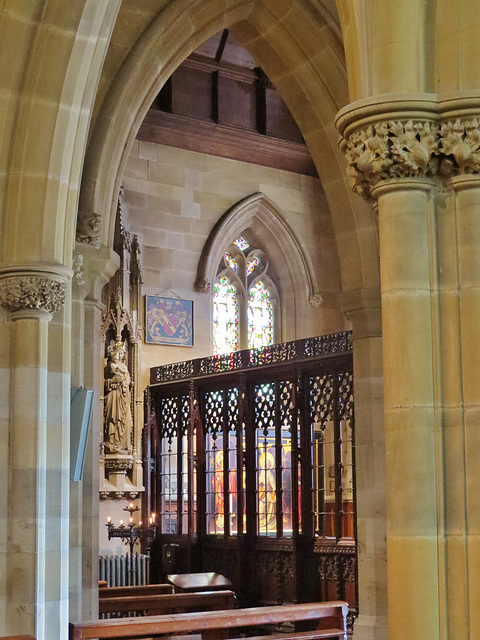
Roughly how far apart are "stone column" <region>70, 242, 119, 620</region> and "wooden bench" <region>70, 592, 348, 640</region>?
1534mm

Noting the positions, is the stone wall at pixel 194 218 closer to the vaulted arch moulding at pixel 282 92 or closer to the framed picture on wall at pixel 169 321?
the framed picture on wall at pixel 169 321

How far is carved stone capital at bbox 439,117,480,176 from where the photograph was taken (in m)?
4.03

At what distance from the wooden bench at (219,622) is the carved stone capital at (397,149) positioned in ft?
12.2

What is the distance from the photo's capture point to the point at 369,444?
865 cm

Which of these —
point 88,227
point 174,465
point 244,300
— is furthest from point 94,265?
point 244,300

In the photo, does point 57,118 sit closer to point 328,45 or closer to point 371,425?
point 328,45

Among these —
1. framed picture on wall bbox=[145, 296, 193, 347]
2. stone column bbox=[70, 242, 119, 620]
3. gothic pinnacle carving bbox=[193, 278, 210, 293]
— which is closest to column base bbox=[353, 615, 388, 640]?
stone column bbox=[70, 242, 119, 620]

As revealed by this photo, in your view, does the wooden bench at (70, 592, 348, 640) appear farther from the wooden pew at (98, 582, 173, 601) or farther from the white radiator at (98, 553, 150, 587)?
the white radiator at (98, 553, 150, 587)

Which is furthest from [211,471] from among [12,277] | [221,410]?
[12,277]

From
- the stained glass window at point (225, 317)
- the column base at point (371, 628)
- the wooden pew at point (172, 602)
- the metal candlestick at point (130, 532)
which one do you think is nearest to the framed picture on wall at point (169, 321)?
the stained glass window at point (225, 317)

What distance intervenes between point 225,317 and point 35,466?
9596 millimetres

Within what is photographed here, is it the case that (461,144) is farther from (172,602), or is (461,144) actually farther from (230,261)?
(230,261)

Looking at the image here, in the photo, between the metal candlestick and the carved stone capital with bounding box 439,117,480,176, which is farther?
the metal candlestick

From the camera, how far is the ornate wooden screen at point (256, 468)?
11289mm
